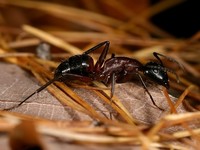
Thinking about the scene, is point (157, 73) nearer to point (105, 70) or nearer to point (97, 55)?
point (105, 70)

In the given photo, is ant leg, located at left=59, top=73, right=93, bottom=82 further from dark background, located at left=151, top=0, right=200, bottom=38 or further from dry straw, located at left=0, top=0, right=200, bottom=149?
dark background, located at left=151, top=0, right=200, bottom=38

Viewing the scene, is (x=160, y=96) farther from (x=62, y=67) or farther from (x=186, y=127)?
(x=62, y=67)

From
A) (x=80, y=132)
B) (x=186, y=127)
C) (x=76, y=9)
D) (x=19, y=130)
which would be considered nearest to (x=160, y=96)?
(x=186, y=127)

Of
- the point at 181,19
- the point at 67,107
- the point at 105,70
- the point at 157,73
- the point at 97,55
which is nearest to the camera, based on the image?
the point at 67,107

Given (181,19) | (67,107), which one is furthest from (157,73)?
(181,19)

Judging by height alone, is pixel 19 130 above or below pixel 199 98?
below

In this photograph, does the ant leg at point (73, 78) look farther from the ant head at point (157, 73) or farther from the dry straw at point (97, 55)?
the ant head at point (157, 73)

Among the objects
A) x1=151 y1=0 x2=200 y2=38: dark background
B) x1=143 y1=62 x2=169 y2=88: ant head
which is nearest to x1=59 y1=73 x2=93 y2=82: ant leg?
x1=143 y1=62 x2=169 y2=88: ant head

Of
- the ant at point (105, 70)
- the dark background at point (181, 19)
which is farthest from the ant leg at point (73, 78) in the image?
the dark background at point (181, 19)
